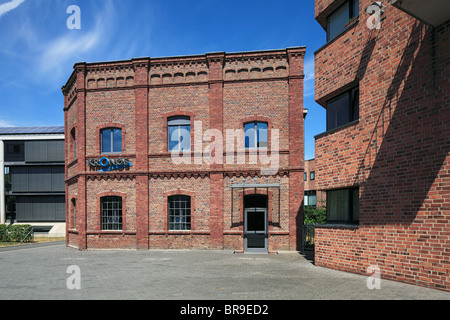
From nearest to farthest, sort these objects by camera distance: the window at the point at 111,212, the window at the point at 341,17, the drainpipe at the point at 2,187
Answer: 1. the window at the point at 341,17
2. the window at the point at 111,212
3. the drainpipe at the point at 2,187

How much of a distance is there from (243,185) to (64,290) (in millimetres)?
8741

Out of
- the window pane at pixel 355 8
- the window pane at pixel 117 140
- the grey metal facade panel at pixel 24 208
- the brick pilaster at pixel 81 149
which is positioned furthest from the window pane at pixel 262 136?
the grey metal facade panel at pixel 24 208

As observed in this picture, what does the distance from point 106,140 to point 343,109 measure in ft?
39.5

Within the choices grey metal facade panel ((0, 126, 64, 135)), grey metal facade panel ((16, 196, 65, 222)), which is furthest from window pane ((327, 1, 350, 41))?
grey metal facade panel ((16, 196, 65, 222))

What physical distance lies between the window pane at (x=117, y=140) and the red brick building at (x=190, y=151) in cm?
8

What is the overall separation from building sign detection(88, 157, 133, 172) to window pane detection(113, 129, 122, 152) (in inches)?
27.5

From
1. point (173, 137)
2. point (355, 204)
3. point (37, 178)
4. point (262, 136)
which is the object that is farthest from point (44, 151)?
point (355, 204)

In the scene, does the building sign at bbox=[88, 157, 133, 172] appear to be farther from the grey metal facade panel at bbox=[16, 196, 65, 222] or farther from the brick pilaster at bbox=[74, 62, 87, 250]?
the grey metal facade panel at bbox=[16, 196, 65, 222]

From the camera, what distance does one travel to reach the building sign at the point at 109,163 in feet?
53.0

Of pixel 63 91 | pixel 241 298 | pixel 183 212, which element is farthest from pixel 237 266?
pixel 63 91

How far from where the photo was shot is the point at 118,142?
16.6m

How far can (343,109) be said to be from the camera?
411 inches

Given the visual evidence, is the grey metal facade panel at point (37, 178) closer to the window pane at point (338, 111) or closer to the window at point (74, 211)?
the window at point (74, 211)

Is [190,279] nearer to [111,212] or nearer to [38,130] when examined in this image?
[111,212]
